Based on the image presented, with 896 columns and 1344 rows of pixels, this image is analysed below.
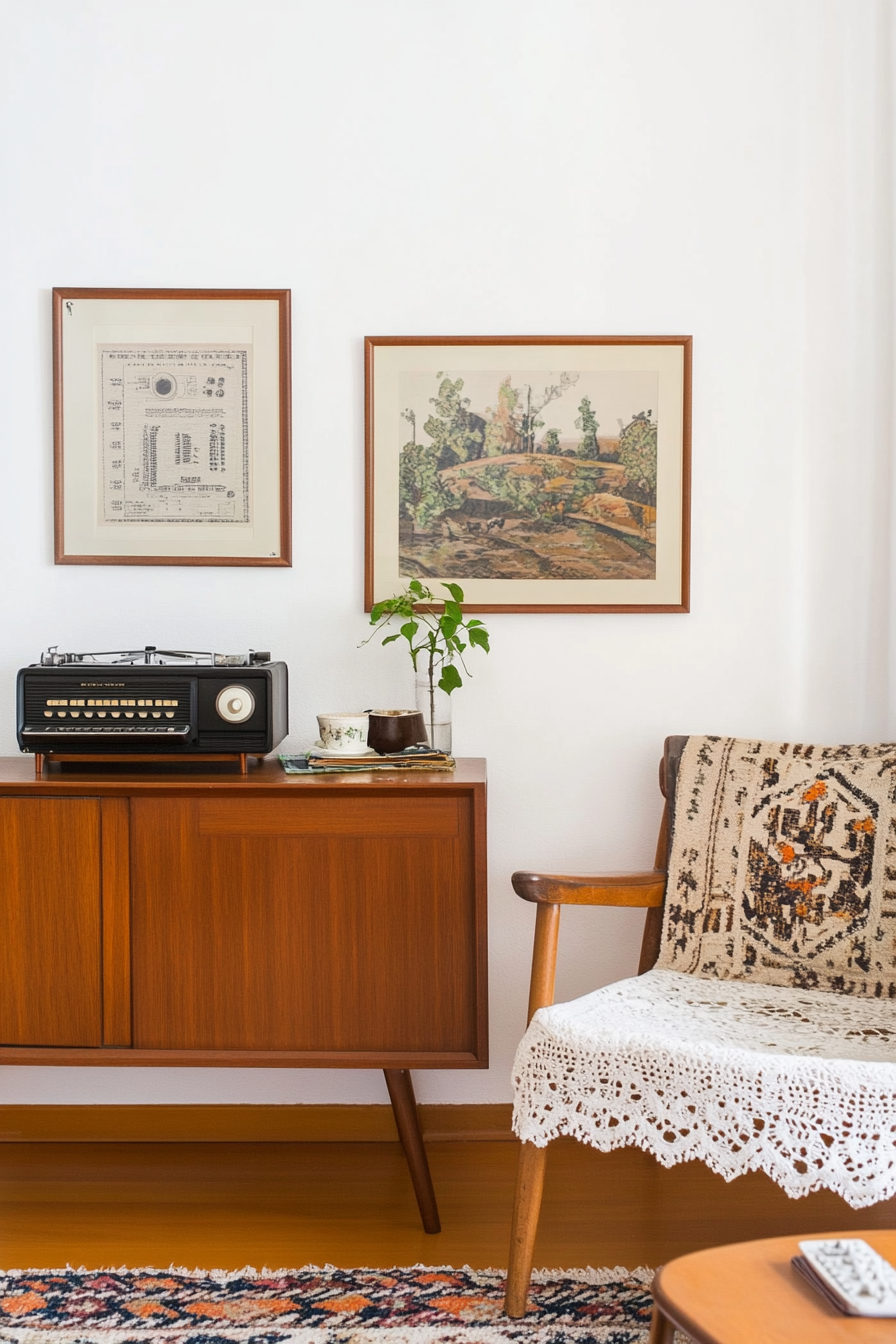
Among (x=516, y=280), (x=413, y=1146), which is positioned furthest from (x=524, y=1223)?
(x=516, y=280)

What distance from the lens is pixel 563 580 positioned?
215cm

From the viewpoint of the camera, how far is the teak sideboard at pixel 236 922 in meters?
1.73

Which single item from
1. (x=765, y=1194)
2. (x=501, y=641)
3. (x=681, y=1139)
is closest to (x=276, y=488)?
(x=501, y=641)

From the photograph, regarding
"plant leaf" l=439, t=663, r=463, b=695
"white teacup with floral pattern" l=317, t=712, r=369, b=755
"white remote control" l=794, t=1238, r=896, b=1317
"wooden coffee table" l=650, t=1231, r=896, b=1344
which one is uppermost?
"plant leaf" l=439, t=663, r=463, b=695

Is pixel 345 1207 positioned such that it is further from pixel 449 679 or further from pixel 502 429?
pixel 502 429

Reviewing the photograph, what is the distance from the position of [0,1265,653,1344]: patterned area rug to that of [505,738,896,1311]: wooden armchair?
8 cm

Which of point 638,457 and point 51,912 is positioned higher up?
point 638,457

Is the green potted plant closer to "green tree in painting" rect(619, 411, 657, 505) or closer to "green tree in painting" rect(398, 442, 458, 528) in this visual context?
"green tree in painting" rect(398, 442, 458, 528)

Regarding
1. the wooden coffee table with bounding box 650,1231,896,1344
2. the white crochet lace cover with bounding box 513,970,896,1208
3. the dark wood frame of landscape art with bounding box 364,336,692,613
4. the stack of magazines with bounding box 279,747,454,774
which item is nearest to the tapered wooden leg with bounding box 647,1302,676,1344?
the wooden coffee table with bounding box 650,1231,896,1344

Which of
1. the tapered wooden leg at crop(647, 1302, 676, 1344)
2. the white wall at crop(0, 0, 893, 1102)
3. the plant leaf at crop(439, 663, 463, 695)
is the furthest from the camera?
the white wall at crop(0, 0, 893, 1102)

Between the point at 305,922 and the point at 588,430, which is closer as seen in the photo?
the point at 305,922

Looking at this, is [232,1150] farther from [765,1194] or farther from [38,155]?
[38,155]

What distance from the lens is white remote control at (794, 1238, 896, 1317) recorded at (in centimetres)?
92

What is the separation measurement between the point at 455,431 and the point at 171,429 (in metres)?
0.60
